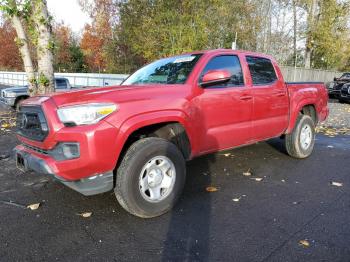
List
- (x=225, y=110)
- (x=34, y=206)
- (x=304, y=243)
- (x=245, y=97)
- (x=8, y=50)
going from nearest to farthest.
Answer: (x=304, y=243)
(x=34, y=206)
(x=225, y=110)
(x=245, y=97)
(x=8, y=50)

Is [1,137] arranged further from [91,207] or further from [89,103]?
[89,103]

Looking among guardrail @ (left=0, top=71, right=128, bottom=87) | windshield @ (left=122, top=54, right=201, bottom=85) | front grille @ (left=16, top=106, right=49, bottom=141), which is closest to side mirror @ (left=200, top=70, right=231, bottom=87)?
windshield @ (left=122, top=54, right=201, bottom=85)

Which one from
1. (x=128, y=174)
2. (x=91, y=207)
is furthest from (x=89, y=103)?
(x=91, y=207)

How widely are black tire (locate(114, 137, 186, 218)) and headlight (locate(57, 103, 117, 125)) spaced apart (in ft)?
1.61

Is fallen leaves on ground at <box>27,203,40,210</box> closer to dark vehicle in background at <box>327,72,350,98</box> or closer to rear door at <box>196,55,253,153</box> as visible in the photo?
rear door at <box>196,55,253,153</box>

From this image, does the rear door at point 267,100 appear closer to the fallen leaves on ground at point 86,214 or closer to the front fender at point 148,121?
the front fender at point 148,121

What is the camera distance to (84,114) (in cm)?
309

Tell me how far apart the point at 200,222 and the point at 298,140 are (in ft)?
10.0

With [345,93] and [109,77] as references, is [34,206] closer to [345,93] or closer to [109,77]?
[109,77]

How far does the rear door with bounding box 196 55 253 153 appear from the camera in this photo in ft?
13.3

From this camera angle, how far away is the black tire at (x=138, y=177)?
10.7 ft

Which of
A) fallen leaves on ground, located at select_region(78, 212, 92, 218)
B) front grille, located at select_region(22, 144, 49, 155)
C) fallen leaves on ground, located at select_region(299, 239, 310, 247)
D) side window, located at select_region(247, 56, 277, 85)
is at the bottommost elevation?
fallen leaves on ground, located at select_region(299, 239, 310, 247)

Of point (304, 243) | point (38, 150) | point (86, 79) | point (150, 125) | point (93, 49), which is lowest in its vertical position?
point (304, 243)

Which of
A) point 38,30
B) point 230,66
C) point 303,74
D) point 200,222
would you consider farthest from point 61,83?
point 303,74
